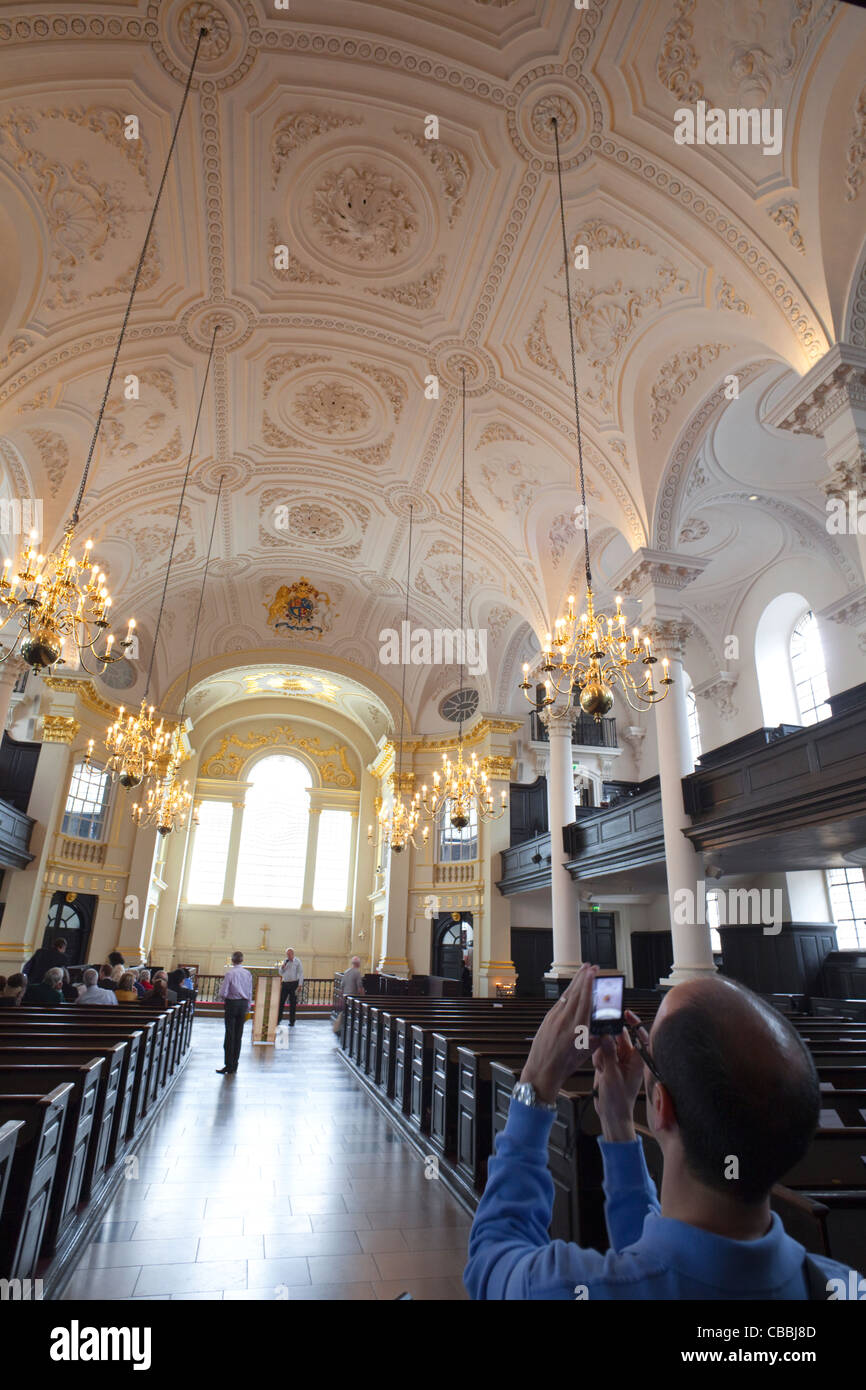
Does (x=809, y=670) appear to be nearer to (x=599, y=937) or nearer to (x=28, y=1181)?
(x=599, y=937)

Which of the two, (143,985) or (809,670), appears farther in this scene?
(809,670)

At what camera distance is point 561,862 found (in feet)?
46.8

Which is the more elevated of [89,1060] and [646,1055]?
[646,1055]

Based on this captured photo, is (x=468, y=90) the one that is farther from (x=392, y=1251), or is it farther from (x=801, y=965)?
(x=801, y=965)

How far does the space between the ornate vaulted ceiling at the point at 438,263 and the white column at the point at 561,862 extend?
240cm

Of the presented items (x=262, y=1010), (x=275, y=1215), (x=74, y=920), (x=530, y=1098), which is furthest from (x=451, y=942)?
(x=530, y=1098)

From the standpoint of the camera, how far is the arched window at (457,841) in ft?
63.9

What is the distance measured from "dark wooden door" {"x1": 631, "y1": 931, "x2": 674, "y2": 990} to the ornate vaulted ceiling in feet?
29.6

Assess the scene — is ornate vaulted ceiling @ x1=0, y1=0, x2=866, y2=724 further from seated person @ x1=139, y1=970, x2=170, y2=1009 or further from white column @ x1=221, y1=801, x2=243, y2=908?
white column @ x1=221, y1=801, x2=243, y2=908

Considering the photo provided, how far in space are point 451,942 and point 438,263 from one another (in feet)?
52.6

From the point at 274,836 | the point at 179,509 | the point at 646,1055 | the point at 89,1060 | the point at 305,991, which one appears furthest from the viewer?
the point at 274,836

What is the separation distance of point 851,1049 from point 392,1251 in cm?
400

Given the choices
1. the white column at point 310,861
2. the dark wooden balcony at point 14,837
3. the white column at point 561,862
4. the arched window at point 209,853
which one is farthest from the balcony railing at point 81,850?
the white column at point 561,862

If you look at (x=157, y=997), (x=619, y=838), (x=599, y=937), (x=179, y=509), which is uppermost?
(x=179, y=509)
